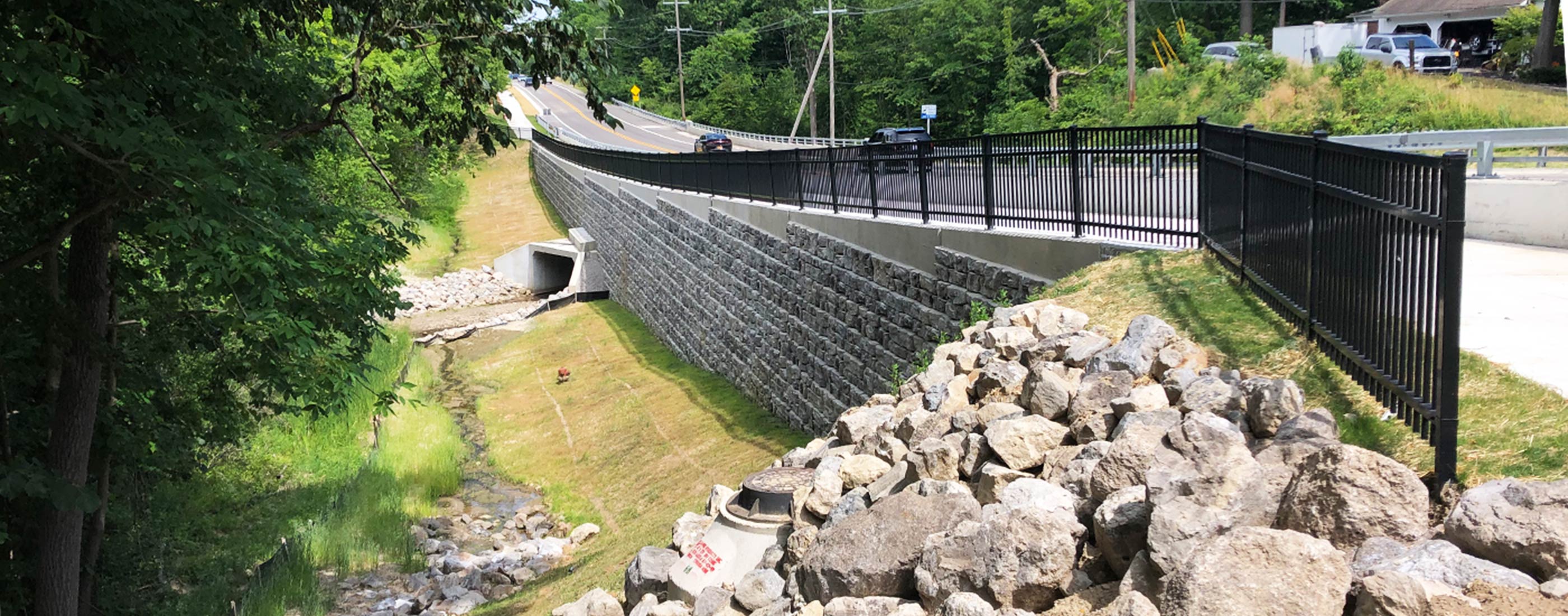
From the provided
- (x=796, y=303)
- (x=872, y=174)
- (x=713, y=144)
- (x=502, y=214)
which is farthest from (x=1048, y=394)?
(x=502, y=214)

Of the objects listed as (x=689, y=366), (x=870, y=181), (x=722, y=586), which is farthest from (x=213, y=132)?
(x=689, y=366)

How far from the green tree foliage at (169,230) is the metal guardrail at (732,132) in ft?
132

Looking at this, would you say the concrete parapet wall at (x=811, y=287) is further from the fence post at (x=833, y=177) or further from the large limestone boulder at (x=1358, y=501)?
the large limestone boulder at (x=1358, y=501)

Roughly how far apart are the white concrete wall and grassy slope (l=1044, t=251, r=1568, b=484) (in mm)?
3734

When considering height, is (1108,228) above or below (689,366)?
above

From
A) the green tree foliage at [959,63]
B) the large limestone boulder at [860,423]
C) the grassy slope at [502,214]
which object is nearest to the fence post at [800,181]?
the large limestone boulder at [860,423]

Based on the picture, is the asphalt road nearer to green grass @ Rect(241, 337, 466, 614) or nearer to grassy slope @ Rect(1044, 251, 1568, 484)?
green grass @ Rect(241, 337, 466, 614)

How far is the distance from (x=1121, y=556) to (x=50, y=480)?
6.94m

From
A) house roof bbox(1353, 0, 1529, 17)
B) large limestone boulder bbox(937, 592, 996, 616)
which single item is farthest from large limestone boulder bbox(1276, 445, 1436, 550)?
house roof bbox(1353, 0, 1529, 17)

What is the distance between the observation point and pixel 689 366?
Answer: 77.6ft

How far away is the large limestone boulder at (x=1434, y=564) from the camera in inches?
145

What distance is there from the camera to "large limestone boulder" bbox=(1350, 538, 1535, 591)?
369 cm

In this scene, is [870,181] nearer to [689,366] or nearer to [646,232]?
[689,366]

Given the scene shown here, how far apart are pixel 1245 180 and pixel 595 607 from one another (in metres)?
5.17
